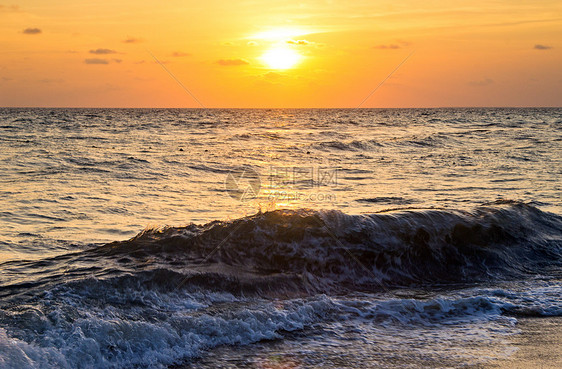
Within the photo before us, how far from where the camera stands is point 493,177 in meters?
19.3

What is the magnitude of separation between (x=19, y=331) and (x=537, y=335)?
5.83 metres

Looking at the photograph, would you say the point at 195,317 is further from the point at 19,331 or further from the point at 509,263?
the point at 509,263

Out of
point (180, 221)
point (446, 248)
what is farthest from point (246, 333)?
point (180, 221)
